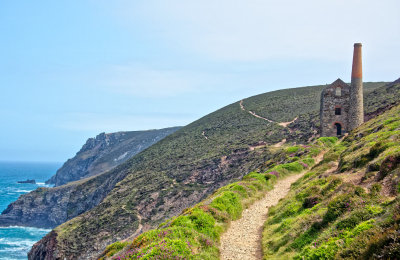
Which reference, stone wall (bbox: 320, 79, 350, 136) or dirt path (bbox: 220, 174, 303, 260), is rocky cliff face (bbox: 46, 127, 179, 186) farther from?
dirt path (bbox: 220, 174, 303, 260)

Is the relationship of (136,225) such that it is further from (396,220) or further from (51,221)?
(51,221)

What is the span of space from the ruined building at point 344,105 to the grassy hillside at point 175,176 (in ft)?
25.3

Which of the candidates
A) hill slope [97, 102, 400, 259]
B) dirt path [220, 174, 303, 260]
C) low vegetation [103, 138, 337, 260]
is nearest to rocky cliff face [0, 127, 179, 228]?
low vegetation [103, 138, 337, 260]

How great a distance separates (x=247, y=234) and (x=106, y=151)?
5953 inches

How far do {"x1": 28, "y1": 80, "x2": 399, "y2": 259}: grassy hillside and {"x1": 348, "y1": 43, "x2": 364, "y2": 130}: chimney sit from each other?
956 centimetres

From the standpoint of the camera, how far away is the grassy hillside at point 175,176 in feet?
130

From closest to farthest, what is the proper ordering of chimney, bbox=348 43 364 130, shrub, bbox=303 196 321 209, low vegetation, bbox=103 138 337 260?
low vegetation, bbox=103 138 337 260 → shrub, bbox=303 196 321 209 → chimney, bbox=348 43 364 130

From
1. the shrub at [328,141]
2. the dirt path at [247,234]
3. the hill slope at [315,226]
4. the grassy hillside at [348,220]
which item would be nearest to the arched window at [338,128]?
the shrub at [328,141]

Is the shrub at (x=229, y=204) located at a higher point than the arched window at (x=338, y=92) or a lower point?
lower

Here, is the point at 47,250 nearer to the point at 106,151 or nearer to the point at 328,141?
the point at 328,141

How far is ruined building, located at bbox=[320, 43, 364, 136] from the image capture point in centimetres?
3427

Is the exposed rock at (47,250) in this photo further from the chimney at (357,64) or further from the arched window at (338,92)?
the chimney at (357,64)

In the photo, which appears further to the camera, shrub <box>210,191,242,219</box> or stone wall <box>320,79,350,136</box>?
stone wall <box>320,79,350,136</box>

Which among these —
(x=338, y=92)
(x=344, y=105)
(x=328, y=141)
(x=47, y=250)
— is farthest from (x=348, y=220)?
(x=47, y=250)
